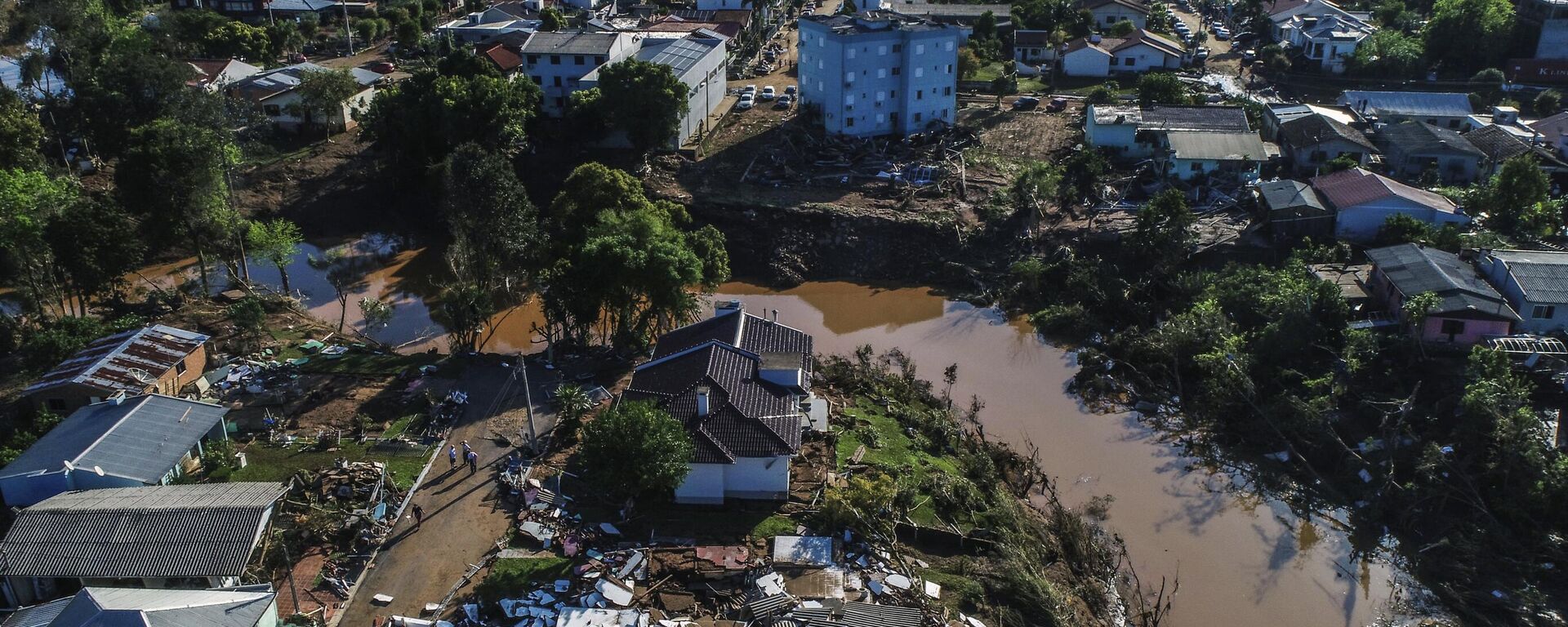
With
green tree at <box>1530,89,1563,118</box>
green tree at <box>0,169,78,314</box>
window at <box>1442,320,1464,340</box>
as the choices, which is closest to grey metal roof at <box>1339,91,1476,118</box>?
green tree at <box>1530,89,1563,118</box>

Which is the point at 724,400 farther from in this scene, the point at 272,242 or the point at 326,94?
the point at 326,94

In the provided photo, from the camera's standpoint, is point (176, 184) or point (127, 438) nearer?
point (127, 438)

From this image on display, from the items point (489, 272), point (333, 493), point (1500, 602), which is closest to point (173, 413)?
point (333, 493)

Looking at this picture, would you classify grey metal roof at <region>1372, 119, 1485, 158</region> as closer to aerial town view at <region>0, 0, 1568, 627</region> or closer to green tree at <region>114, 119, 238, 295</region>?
aerial town view at <region>0, 0, 1568, 627</region>

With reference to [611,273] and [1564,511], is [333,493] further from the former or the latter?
[1564,511]

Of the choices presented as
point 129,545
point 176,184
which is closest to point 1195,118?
point 176,184

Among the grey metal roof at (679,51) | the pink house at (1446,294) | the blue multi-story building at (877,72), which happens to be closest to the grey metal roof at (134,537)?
the grey metal roof at (679,51)
